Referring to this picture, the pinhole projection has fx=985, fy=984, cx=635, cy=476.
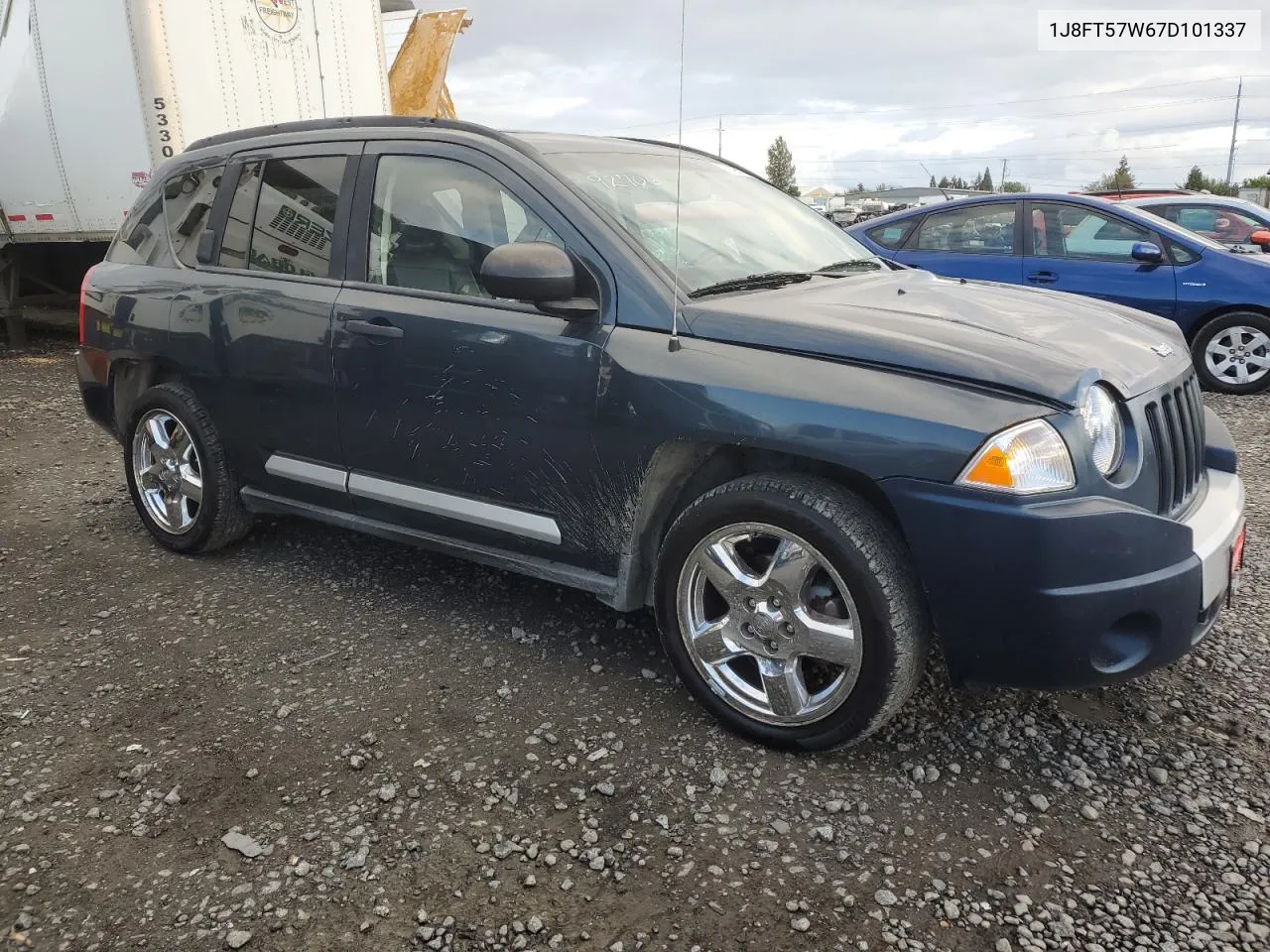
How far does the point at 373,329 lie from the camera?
3402mm

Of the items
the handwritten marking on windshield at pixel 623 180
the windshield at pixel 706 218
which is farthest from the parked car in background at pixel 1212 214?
the handwritten marking on windshield at pixel 623 180

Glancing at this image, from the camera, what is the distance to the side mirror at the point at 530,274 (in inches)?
111

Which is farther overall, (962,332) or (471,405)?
(471,405)

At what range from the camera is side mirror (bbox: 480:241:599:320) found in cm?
282

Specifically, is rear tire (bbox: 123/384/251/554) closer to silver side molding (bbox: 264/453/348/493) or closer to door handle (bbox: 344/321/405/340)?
silver side molding (bbox: 264/453/348/493)

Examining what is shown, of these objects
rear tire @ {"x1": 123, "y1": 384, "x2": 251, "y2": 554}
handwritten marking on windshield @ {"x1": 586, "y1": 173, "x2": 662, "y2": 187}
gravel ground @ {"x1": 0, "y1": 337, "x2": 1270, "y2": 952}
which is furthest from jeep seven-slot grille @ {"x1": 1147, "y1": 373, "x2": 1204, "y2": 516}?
rear tire @ {"x1": 123, "y1": 384, "x2": 251, "y2": 554}

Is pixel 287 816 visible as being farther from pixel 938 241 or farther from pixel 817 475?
pixel 938 241

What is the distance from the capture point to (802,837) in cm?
245

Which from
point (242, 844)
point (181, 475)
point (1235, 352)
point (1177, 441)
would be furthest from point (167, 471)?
point (1235, 352)

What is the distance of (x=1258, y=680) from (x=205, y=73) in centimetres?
844

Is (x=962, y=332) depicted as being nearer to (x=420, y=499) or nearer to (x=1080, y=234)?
(x=420, y=499)

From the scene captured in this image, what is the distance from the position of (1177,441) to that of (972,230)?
6061 millimetres

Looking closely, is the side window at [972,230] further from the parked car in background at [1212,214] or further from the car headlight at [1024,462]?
the car headlight at [1024,462]

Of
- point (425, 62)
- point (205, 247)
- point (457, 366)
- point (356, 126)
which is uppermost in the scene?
point (425, 62)
